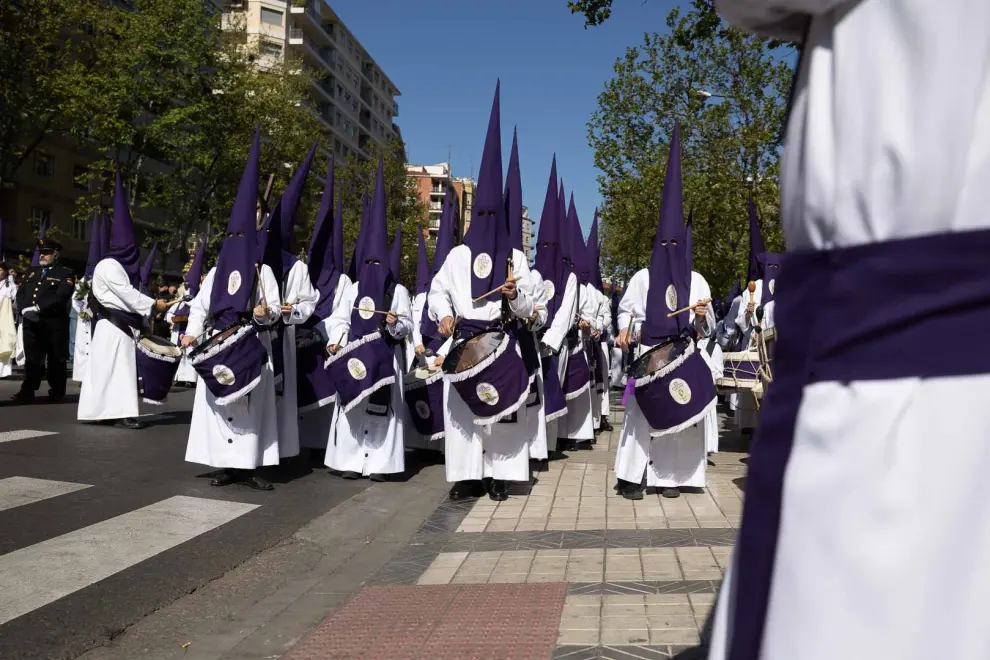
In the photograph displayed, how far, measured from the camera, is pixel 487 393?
784 centimetres

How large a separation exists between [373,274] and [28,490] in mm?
3417

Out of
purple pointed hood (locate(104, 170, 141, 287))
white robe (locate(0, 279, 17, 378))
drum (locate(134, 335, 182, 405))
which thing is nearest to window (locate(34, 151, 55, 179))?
white robe (locate(0, 279, 17, 378))

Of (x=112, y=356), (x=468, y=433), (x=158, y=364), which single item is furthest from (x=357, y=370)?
(x=112, y=356)

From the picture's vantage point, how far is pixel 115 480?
27.6 feet

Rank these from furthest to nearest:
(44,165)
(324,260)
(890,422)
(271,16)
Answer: (271,16) < (44,165) < (324,260) < (890,422)

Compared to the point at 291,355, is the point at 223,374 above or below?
below

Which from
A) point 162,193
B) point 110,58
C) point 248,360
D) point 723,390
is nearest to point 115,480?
point 248,360

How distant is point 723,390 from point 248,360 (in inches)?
190

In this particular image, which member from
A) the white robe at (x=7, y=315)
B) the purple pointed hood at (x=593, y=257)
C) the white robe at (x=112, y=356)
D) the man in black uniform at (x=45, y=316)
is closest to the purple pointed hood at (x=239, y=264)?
the white robe at (x=112, y=356)

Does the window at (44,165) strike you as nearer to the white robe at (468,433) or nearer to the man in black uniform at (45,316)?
the man in black uniform at (45,316)

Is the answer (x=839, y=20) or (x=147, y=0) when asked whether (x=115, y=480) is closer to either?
(x=839, y=20)

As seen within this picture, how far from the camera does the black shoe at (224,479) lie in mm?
8477

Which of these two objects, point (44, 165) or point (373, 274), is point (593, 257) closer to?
point (373, 274)

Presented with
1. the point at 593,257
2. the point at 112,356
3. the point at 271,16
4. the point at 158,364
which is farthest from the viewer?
the point at 271,16
